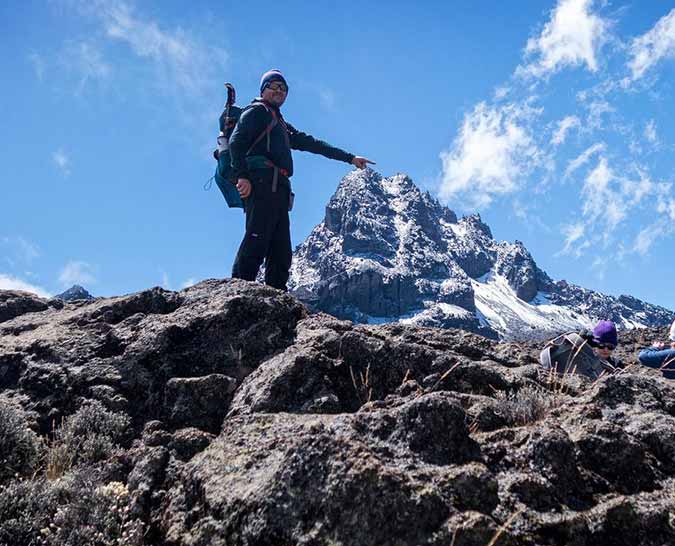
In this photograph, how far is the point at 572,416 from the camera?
4719 millimetres

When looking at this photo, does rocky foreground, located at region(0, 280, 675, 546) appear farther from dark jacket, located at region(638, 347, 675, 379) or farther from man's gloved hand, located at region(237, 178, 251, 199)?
dark jacket, located at region(638, 347, 675, 379)

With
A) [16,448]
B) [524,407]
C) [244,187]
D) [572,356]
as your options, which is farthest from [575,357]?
[16,448]

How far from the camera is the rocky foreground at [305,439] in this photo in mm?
3686

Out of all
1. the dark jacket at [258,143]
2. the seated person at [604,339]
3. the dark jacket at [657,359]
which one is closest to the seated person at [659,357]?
the dark jacket at [657,359]

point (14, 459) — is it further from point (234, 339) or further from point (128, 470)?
point (234, 339)

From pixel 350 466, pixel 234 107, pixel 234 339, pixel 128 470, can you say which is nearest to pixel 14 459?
pixel 128 470

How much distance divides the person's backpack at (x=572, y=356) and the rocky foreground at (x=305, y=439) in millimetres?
827

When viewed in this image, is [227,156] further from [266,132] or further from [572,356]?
[572,356]

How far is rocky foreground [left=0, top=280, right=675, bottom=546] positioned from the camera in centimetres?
369

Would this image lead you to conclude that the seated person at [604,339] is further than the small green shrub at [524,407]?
Yes

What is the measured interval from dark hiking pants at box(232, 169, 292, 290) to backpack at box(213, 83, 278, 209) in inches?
36.7

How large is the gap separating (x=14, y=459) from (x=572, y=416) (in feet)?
14.2

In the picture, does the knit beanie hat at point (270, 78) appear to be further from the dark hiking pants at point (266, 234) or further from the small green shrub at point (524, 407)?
the small green shrub at point (524, 407)

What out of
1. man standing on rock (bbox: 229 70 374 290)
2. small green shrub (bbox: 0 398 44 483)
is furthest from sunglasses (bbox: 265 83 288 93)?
small green shrub (bbox: 0 398 44 483)
